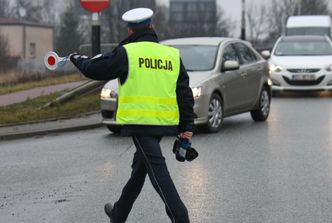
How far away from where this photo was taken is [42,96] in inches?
687

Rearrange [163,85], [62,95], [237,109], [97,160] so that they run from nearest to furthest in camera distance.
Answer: [163,85] < [97,160] < [237,109] < [62,95]

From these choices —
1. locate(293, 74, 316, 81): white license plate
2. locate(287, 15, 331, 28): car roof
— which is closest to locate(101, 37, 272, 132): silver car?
locate(293, 74, 316, 81): white license plate

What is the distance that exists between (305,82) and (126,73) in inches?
543

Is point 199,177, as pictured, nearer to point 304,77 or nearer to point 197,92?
point 197,92

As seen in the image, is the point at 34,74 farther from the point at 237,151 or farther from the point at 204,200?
the point at 204,200

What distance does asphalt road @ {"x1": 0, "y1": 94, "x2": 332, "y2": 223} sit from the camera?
668cm

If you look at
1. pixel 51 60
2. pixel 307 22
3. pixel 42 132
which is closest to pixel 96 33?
pixel 42 132

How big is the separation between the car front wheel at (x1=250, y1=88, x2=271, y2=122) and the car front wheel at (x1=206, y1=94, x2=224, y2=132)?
1618 millimetres

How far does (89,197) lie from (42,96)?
34.0ft

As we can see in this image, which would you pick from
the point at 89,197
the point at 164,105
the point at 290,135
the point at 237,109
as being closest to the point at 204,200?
the point at 89,197

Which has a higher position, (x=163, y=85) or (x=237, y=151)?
(x=163, y=85)

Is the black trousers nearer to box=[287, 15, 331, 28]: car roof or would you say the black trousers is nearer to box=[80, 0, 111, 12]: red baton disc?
box=[80, 0, 111, 12]: red baton disc

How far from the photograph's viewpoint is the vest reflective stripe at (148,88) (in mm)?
5270

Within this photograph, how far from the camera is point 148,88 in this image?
208 inches
